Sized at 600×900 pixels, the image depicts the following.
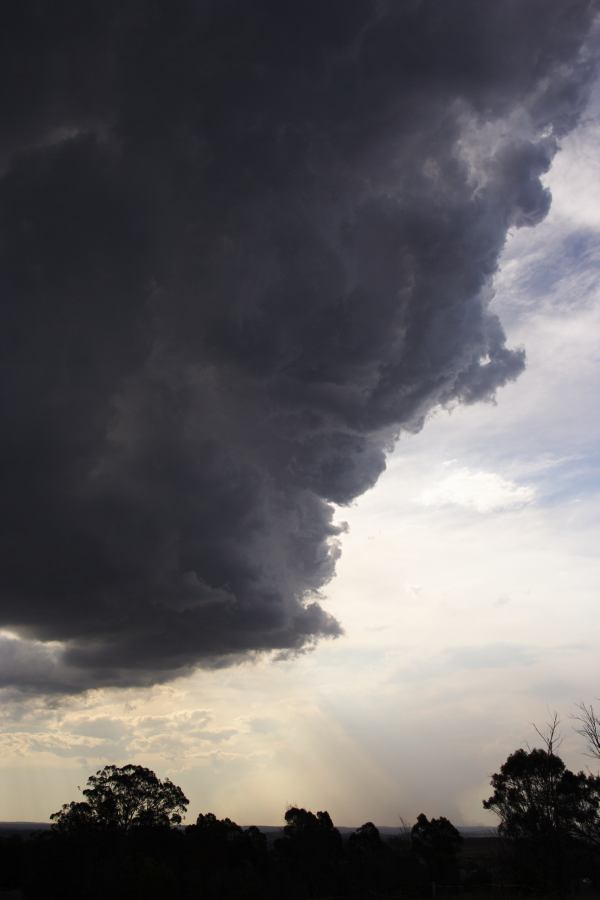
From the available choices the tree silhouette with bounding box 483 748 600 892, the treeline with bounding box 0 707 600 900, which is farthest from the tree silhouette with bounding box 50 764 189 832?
the tree silhouette with bounding box 483 748 600 892

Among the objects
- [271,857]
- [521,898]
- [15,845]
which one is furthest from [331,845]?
[521,898]

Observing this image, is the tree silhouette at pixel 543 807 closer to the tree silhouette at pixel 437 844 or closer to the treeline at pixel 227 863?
the treeline at pixel 227 863

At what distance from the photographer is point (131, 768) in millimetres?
95438

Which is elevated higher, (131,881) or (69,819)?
(69,819)

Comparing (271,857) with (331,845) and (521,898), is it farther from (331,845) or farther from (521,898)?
(521,898)

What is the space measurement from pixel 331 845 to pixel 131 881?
1562 inches

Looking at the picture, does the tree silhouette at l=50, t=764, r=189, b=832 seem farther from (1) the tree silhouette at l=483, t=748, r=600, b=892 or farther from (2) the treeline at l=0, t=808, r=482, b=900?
(1) the tree silhouette at l=483, t=748, r=600, b=892

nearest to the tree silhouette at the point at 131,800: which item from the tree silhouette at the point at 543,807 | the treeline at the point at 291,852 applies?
the treeline at the point at 291,852

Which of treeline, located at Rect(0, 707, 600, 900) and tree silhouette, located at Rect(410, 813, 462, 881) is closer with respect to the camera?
treeline, located at Rect(0, 707, 600, 900)

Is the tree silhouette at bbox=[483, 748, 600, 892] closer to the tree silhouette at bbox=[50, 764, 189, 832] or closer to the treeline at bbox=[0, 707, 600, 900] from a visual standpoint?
the treeline at bbox=[0, 707, 600, 900]

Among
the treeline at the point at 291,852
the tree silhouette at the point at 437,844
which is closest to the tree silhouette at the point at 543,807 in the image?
the treeline at the point at 291,852

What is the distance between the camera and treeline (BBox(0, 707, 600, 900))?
64375mm

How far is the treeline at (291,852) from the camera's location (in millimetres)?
64375

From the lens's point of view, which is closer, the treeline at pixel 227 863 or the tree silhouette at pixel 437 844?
the treeline at pixel 227 863
